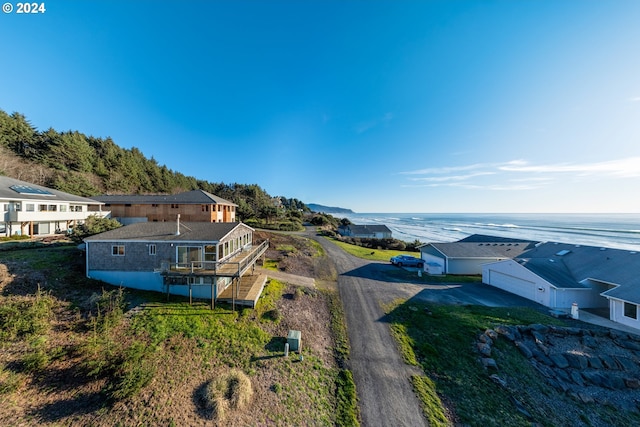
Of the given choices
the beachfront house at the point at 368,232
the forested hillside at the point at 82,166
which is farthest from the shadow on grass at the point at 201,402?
the beachfront house at the point at 368,232

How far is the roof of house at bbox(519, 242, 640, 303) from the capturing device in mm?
16703

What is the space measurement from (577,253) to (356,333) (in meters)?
25.8

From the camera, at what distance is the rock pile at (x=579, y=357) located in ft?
36.2

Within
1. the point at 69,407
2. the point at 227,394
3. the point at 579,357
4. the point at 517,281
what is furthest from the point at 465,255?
the point at 69,407

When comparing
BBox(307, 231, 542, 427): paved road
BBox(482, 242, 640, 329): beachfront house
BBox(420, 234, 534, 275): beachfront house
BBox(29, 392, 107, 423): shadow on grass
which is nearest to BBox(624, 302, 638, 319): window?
BBox(482, 242, 640, 329): beachfront house

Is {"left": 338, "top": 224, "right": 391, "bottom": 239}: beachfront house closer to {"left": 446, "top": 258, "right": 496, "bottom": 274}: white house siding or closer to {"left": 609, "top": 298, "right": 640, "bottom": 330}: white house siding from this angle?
{"left": 446, "top": 258, "right": 496, "bottom": 274}: white house siding

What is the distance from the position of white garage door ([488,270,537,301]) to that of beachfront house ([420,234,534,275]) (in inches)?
148

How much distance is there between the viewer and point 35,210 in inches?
930

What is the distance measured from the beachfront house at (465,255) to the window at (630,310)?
11310 millimetres

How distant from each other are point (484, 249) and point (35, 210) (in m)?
50.6

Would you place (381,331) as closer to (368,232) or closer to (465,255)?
(465,255)

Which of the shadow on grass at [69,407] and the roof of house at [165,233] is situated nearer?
the shadow on grass at [69,407]

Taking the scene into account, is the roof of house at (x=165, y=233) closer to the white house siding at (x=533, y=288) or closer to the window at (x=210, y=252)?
the window at (x=210, y=252)

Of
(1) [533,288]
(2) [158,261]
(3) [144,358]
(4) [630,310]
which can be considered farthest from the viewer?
(1) [533,288]
